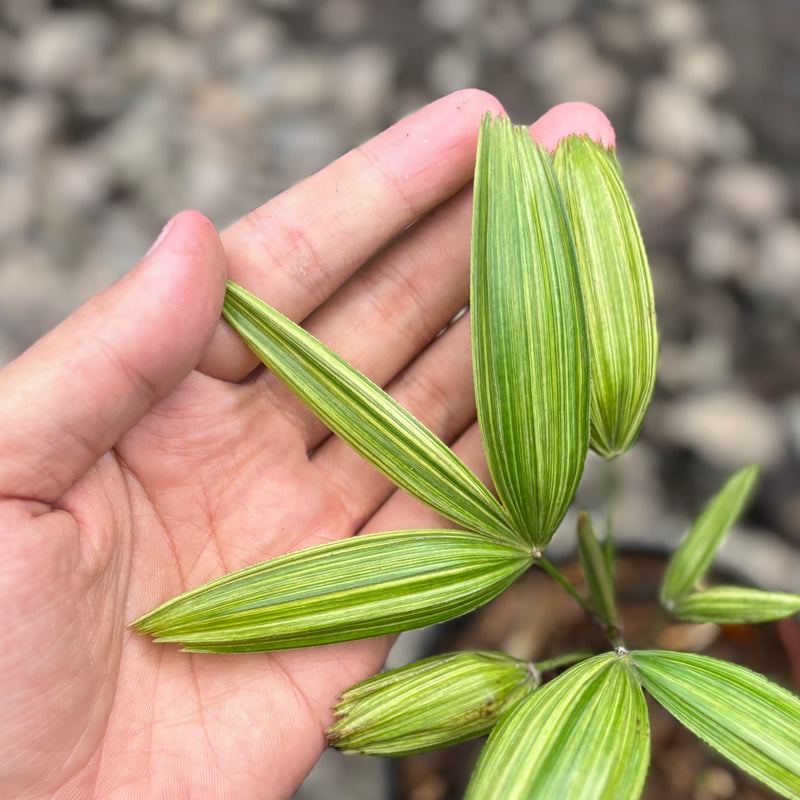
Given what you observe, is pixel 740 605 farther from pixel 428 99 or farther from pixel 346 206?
pixel 428 99

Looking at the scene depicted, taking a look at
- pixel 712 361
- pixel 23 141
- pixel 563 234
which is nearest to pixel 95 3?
pixel 23 141

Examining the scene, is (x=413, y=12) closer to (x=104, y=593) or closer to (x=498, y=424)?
(x=498, y=424)

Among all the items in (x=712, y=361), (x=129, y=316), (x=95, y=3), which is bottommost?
(x=712, y=361)

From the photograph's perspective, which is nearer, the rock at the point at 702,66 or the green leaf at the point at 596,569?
the green leaf at the point at 596,569

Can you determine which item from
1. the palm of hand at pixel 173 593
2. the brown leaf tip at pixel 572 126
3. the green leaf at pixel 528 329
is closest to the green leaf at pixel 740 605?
the green leaf at pixel 528 329

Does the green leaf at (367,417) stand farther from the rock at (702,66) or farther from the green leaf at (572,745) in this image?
the rock at (702,66)

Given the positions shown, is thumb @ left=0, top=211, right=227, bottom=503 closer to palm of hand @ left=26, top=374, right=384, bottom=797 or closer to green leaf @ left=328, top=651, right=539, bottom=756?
palm of hand @ left=26, top=374, right=384, bottom=797

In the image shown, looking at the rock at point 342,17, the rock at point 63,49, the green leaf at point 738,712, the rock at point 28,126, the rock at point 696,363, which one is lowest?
the rock at point 696,363
